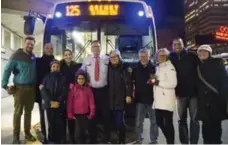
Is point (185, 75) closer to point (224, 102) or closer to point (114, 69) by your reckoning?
point (224, 102)

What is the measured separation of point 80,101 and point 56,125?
2.17ft

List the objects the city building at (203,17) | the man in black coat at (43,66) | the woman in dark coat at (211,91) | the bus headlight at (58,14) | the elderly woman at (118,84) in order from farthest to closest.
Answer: the city building at (203,17) < the bus headlight at (58,14) < the man in black coat at (43,66) < the elderly woman at (118,84) < the woman in dark coat at (211,91)

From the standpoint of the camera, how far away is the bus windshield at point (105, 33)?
720cm

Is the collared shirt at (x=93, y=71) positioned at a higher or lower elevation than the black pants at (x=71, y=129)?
higher

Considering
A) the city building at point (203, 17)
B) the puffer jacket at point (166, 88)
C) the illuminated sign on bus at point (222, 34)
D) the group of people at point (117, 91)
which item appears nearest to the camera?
the group of people at point (117, 91)

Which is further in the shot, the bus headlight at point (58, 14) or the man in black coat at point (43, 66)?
the bus headlight at point (58, 14)

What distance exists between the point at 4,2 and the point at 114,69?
7967 mm

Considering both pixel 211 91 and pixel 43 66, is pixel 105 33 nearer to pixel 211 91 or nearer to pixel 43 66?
pixel 43 66

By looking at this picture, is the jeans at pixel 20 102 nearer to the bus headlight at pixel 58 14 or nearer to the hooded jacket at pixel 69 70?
the hooded jacket at pixel 69 70

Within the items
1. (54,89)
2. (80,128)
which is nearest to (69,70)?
(54,89)

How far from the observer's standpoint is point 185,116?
5695 mm

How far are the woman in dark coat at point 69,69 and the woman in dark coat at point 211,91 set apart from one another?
7.06 ft

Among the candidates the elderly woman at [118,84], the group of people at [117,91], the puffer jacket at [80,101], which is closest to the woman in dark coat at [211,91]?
the group of people at [117,91]

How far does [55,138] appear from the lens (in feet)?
20.1
